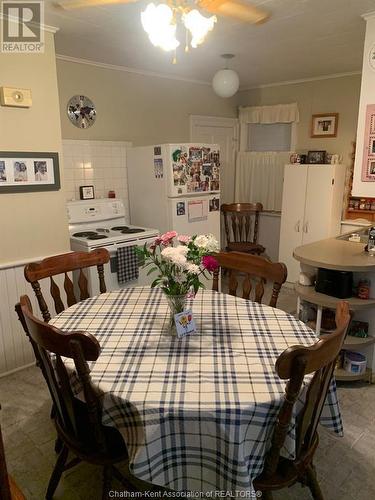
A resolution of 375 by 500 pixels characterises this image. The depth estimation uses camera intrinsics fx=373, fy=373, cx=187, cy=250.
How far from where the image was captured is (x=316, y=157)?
4.26 meters

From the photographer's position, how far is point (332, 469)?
1817 mm

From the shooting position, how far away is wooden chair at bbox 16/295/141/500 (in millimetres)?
1177

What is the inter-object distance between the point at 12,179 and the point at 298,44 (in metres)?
2.42

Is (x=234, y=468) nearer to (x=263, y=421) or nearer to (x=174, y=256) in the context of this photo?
(x=263, y=421)

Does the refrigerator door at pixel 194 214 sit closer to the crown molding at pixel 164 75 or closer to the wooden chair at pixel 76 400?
the crown molding at pixel 164 75

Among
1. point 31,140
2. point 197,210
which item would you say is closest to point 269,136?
point 197,210

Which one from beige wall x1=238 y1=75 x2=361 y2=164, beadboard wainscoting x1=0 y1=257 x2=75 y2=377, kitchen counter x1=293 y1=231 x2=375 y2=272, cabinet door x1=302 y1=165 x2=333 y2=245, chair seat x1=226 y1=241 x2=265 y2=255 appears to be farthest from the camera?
chair seat x1=226 y1=241 x2=265 y2=255

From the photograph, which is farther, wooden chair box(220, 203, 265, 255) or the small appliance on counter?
wooden chair box(220, 203, 265, 255)

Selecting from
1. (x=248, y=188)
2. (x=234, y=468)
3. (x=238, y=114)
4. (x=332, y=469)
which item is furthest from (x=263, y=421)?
(x=238, y=114)

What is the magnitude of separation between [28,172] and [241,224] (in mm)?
2851

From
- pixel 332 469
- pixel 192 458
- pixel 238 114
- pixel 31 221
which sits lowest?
pixel 332 469

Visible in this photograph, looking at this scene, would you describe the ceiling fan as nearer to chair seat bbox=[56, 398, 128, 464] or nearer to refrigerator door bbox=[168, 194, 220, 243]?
chair seat bbox=[56, 398, 128, 464]

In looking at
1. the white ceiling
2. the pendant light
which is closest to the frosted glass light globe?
the pendant light

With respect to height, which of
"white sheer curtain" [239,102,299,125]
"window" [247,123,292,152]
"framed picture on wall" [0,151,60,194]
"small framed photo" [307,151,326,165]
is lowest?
"framed picture on wall" [0,151,60,194]
